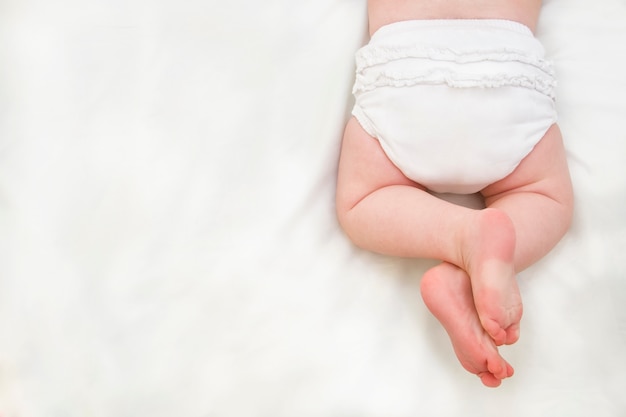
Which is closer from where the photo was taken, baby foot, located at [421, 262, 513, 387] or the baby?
baby foot, located at [421, 262, 513, 387]

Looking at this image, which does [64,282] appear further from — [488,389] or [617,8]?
[617,8]

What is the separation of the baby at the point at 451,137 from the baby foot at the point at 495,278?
37mm

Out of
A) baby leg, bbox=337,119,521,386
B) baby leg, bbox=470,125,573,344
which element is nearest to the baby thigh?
baby leg, bbox=470,125,573,344

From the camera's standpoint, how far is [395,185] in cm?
104

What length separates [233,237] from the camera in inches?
41.7

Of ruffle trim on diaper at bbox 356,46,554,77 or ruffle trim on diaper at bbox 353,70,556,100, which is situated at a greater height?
ruffle trim on diaper at bbox 356,46,554,77

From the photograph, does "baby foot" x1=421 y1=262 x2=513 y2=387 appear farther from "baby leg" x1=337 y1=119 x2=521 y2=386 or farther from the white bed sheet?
the white bed sheet

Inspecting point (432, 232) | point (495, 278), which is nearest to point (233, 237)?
point (432, 232)

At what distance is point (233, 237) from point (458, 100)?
0.38 m

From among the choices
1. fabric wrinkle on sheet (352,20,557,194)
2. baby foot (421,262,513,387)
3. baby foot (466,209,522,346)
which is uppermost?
fabric wrinkle on sheet (352,20,557,194)

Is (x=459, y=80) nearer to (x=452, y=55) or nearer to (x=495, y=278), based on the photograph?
(x=452, y=55)

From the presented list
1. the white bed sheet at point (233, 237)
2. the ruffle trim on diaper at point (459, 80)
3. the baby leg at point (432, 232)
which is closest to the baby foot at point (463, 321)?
the baby leg at point (432, 232)

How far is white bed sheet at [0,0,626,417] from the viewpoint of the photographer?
976mm

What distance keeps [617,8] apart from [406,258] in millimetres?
575
